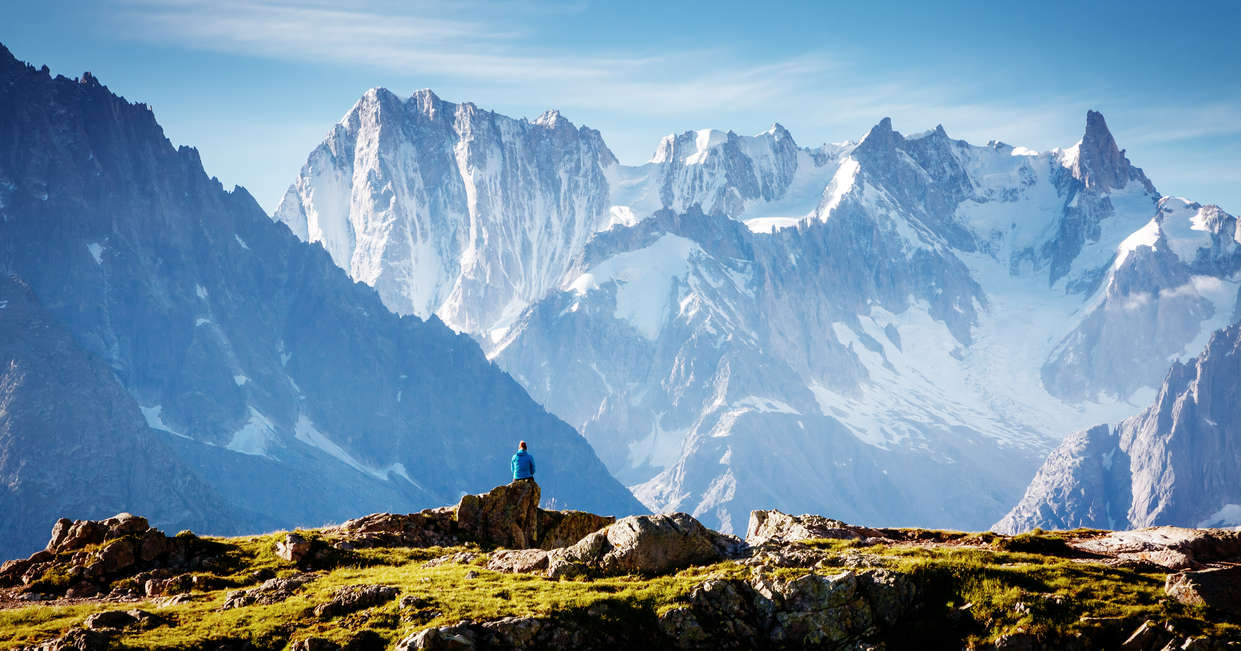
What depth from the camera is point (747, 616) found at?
3303 cm

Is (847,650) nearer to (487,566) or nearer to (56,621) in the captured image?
(487,566)

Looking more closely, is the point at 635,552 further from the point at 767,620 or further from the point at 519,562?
the point at 767,620

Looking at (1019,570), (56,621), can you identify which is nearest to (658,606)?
(1019,570)

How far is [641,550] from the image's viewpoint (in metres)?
37.2

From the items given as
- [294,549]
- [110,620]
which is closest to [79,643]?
[110,620]

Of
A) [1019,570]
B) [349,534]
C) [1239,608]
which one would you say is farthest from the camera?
[349,534]

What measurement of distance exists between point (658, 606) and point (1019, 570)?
36.7 feet

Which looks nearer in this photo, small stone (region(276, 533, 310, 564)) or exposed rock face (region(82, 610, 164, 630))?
exposed rock face (region(82, 610, 164, 630))

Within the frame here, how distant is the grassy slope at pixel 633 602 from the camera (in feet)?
105

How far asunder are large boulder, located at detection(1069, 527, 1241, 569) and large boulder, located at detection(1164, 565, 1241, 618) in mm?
3997

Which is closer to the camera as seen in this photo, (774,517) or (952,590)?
(952,590)

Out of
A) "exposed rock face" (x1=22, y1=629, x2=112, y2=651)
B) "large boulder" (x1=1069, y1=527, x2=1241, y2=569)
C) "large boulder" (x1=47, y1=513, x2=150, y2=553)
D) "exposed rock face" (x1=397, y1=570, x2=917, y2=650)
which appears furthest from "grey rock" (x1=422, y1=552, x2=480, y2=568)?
"large boulder" (x1=1069, y1=527, x2=1241, y2=569)

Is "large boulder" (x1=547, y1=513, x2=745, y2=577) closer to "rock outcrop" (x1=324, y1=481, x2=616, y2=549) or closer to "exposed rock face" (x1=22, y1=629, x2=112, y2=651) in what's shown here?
"rock outcrop" (x1=324, y1=481, x2=616, y2=549)

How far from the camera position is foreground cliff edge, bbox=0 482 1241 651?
3162cm
